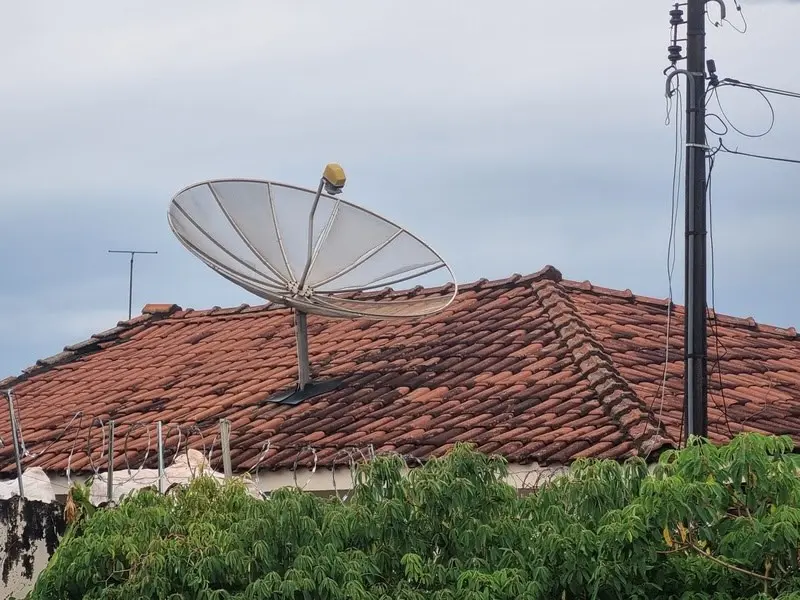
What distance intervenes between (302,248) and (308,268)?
22.5 inches

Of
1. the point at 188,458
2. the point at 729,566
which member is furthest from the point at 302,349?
the point at 729,566

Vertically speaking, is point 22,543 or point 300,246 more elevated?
point 300,246

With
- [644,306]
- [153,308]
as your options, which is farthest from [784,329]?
[153,308]

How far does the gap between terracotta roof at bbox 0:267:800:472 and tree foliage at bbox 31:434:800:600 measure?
267 cm

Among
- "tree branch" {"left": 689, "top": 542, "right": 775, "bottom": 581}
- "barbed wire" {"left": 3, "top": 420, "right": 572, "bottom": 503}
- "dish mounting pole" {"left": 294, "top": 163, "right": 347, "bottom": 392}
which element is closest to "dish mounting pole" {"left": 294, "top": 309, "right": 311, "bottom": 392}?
"dish mounting pole" {"left": 294, "top": 163, "right": 347, "bottom": 392}

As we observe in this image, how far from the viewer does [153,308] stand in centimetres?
2419

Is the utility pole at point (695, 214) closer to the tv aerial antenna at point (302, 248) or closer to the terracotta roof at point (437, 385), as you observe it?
the terracotta roof at point (437, 385)

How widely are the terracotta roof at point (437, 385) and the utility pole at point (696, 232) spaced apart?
2.74 feet

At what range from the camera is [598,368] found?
15.1m

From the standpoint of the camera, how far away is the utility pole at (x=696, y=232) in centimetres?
1208

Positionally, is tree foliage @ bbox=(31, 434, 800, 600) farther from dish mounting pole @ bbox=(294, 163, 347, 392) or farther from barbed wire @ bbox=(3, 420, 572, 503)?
dish mounting pole @ bbox=(294, 163, 347, 392)

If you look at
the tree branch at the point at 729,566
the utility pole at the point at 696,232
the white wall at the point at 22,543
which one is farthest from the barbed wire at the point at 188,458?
the tree branch at the point at 729,566

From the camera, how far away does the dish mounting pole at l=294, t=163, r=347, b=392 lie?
52.8 ft

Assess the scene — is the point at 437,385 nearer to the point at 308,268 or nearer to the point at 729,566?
the point at 308,268
